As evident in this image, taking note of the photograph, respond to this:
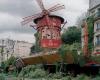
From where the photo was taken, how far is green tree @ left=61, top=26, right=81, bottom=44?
71.8m

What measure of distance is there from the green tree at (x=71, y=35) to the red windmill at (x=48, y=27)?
1.42 meters

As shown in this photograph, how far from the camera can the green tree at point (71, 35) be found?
71.8 m

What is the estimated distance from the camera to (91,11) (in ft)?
195

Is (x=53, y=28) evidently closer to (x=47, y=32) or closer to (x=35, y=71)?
(x=47, y=32)

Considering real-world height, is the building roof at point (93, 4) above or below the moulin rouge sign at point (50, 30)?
above

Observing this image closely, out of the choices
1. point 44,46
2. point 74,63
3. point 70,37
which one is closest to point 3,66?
point 44,46

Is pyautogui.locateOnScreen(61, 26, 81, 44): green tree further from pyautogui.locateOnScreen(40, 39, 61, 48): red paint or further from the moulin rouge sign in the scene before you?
pyautogui.locateOnScreen(40, 39, 61, 48): red paint

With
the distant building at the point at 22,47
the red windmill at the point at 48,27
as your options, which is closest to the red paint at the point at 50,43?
Answer: the red windmill at the point at 48,27

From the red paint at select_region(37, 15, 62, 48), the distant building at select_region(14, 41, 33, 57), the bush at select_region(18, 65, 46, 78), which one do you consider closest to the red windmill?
the red paint at select_region(37, 15, 62, 48)

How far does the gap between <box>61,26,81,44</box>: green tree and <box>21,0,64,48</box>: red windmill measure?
142cm

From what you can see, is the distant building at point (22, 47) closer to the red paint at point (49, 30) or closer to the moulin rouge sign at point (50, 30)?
the moulin rouge sign at point (50, 30)

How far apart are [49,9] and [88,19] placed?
22.9 m

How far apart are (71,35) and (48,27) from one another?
5.92m

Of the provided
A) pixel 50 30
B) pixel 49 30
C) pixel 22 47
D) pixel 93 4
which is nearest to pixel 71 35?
pixel 50 30
